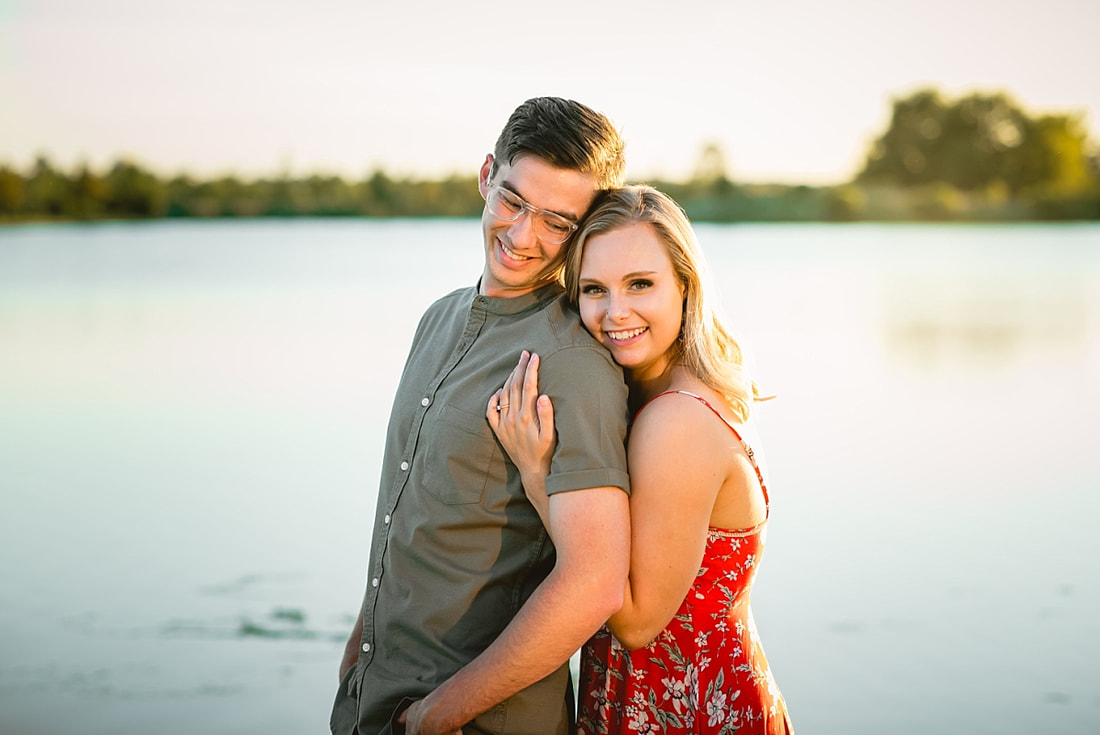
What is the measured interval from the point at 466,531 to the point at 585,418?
0.35m

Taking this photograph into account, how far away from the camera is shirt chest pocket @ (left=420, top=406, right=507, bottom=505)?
6.80 feet

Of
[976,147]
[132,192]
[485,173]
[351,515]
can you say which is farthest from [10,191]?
[976,147]

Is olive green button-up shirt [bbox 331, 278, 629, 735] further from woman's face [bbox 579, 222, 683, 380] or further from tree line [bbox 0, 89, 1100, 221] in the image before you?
tree line [bbox 0, 89, 1100, 221]

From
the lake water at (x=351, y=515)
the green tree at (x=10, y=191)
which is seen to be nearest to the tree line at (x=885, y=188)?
the green tree at (x=10, y=191)

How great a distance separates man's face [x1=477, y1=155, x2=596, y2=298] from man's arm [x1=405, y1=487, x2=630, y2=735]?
53cm

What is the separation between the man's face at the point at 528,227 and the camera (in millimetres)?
2148

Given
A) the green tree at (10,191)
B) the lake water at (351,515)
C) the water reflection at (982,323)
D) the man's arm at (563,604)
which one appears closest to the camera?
the man's arm at (563,604)

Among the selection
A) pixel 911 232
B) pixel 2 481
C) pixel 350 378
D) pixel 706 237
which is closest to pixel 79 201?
pixel 706 237

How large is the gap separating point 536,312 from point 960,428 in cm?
845

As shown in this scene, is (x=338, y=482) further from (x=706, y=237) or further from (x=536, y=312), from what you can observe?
(x=706, y=237)

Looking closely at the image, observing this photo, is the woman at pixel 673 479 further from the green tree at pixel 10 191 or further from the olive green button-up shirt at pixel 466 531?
the green tree at pixel 10 191

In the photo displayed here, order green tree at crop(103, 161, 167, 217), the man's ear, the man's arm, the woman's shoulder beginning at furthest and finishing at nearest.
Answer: green tree at crop(103, 161, 167, 217) < the man's ear < the woman's shoulder < the man's arm

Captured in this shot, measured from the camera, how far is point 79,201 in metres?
35.4

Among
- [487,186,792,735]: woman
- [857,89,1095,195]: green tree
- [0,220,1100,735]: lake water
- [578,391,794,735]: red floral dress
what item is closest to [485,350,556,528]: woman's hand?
[487,186,792,735]: woman
